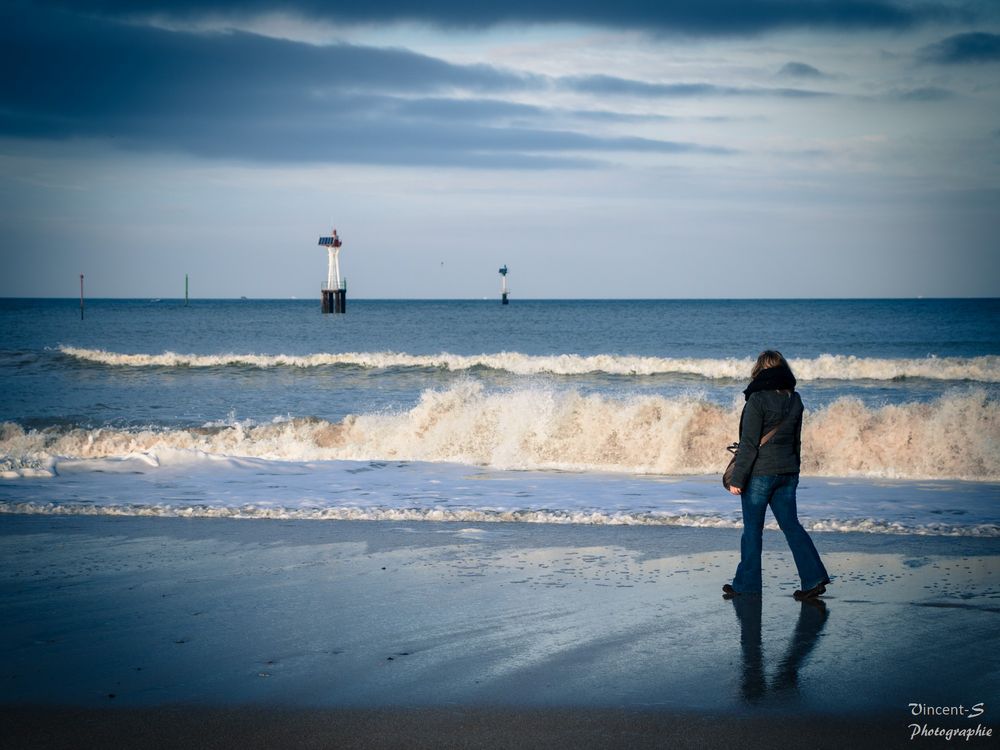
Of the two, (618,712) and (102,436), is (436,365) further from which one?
(618,712)

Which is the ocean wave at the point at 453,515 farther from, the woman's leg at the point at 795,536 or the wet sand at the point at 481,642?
the woman's leg at the point at 795,536

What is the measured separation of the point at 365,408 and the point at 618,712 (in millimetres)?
20721

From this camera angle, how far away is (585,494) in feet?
38.2

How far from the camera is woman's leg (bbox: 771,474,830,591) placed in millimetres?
6914

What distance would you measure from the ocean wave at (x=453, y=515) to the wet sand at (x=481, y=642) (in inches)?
24.9

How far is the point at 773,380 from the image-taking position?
6.91 meters

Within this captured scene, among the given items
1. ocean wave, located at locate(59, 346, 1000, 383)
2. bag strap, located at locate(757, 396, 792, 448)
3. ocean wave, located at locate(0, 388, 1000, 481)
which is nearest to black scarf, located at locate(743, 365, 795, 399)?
bag strap, located at locate(757, 396, 792, 448)

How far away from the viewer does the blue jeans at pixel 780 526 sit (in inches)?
273

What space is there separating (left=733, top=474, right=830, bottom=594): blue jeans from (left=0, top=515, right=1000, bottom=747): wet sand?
0.59 feet

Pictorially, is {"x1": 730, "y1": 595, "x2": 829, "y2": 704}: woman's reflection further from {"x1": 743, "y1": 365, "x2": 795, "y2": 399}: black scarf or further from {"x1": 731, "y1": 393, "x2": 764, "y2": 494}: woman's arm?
{"x1": 743, "y1": 365, "x2": 795, "y2": 399}: black scarf

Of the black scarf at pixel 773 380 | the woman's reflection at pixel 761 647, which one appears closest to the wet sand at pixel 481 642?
the woman's reflection at pixel 761 647

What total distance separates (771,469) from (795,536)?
0.53 m

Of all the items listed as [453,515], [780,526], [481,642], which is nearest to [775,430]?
[780,526]

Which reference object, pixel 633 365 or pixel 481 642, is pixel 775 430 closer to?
pixel 481 642
